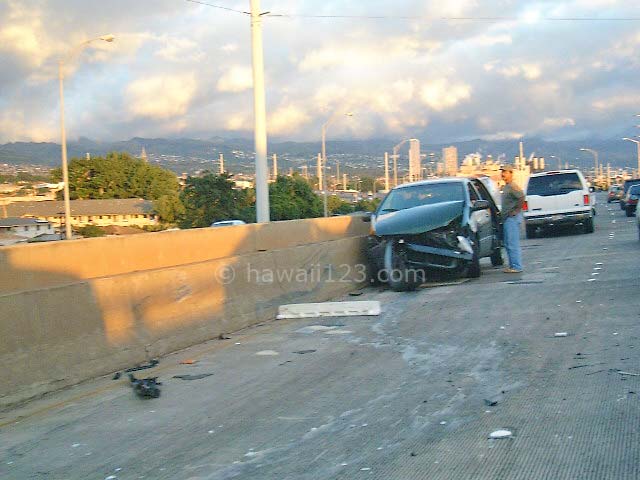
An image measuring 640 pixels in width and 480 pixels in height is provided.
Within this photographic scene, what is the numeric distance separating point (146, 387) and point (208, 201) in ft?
164

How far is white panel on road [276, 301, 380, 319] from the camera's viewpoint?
11391 millimetres

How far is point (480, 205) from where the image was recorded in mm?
15016

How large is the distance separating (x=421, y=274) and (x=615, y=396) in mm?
7881

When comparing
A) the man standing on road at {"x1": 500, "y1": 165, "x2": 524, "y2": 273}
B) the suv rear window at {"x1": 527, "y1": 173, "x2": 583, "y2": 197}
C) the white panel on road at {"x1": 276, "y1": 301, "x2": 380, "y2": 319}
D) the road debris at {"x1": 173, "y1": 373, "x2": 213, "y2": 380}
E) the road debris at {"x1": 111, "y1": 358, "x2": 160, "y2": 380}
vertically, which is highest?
the suv rear window at {"x1": 527, "y1": 173, "x2": 583, "y2": 197}

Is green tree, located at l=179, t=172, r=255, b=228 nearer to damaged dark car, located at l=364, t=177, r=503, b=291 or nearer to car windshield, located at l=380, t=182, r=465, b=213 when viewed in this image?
car windshield, located at l=380, t=182, r=465, b=213

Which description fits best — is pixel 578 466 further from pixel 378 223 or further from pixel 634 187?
pixel 634 187

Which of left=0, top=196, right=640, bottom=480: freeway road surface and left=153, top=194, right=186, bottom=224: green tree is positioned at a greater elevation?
left=153, top=194, right=186, bottom=224: green tree

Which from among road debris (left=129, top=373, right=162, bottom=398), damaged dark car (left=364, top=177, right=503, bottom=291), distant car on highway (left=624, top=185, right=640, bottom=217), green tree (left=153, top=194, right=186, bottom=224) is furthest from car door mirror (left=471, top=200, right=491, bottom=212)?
green tree (left=153, top=194, right=186, bottom=224)

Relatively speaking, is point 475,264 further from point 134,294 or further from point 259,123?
point 134,294

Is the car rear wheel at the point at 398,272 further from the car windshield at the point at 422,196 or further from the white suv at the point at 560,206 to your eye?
the white suv at the point at 560,206

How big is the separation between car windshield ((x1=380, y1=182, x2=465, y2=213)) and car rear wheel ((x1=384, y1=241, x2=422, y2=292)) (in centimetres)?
141

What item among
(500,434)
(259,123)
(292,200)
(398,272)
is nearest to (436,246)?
(398,272)

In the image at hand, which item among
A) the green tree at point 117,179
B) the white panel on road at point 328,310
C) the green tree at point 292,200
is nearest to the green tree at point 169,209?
the green tree at point 292,200

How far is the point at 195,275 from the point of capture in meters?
10.0
